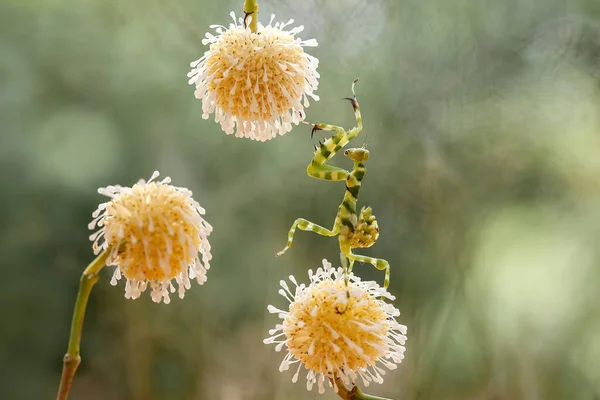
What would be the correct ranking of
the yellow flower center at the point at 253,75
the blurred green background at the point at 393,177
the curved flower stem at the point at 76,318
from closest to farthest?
the curved flower stem at the point at 76,318 < the yellow flower center at the point at 253,75 < the blurred green background at the point at 393,177

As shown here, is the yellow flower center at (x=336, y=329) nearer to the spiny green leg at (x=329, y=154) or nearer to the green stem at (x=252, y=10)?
the spiny green leg at (x=329, y=154)

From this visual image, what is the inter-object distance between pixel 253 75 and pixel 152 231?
15 cm

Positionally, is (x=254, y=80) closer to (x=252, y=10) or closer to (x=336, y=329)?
(x=252, y=10)

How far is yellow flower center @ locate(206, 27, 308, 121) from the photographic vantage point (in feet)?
1.63

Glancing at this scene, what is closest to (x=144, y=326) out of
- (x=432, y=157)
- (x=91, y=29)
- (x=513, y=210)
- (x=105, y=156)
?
(x=105, y=156)

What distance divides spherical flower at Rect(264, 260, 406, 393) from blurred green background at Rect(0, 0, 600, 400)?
100 centimetres

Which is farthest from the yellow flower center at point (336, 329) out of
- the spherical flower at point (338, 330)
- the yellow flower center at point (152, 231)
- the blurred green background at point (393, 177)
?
the blurred green background at point (393, 177)

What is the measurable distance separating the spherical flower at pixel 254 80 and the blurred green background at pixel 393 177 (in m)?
1.00

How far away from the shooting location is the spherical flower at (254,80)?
50 centimetres

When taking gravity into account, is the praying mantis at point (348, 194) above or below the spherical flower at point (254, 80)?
below

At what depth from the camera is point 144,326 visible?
1546mm

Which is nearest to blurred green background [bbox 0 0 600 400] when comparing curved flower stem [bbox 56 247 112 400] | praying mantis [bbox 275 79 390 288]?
praying mantis [bbox 275 79 390 288]

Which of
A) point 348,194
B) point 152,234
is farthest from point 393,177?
point 152,234

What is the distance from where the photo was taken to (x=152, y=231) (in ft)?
1.39
